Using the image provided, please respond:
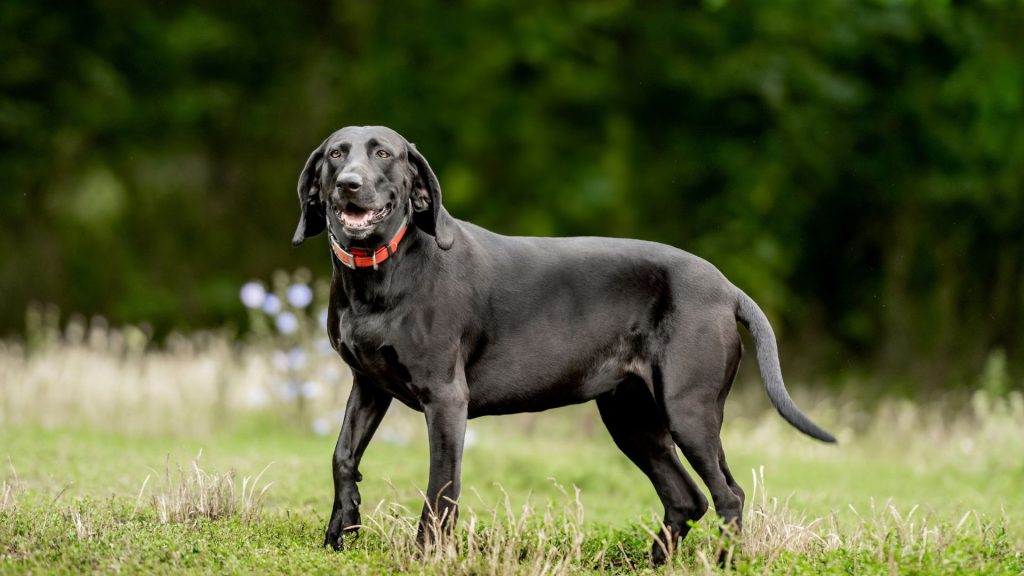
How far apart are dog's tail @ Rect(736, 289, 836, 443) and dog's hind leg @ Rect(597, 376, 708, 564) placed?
1.86 ft

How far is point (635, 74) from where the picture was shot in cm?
1494

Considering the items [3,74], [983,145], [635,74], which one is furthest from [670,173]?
[3,74]

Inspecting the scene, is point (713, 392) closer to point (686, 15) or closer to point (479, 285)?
point (479, 285)

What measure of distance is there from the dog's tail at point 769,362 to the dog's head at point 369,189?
4.78 feet

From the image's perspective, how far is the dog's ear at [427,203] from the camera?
5.21 meters

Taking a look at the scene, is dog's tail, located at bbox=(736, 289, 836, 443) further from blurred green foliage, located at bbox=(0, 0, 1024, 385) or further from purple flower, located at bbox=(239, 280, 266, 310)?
blurred green foliage, located at bbox=(0, 0, 1024, 385)

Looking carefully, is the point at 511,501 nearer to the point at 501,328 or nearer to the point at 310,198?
the point at 501,328

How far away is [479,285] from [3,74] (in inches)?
486

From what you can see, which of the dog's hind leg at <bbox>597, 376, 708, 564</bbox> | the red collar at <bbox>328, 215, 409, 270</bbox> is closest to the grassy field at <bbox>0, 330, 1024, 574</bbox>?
the dog's hind leg at <bbox>597, 376, 708, 564</bbox>

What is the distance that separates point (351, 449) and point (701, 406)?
1.59 m

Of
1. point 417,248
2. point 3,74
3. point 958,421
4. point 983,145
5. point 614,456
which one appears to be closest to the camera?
point 417,248

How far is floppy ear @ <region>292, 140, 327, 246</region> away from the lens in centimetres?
530

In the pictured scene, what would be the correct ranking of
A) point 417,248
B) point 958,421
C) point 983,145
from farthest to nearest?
point 983,145 → point 958,421 → point 417,248

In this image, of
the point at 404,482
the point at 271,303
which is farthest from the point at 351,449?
the point at 271,303
